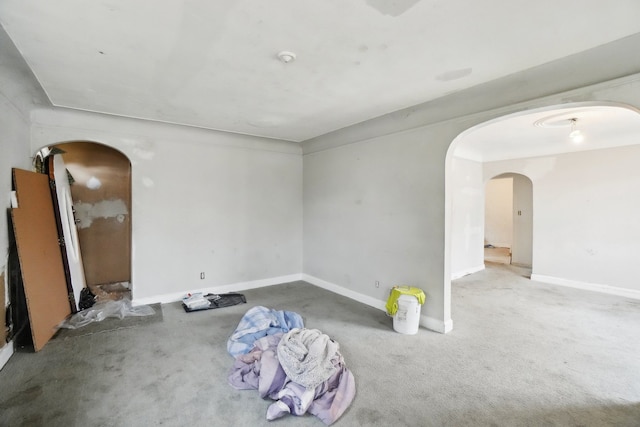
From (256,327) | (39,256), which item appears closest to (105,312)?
(39,256)

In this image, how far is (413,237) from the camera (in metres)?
3.65

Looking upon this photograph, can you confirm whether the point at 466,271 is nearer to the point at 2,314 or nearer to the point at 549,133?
the point at 549,133

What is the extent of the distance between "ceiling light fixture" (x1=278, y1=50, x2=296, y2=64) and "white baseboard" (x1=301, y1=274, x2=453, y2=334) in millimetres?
3047

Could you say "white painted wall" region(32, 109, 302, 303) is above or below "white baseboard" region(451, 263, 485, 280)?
above

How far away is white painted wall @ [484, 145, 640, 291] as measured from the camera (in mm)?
4820

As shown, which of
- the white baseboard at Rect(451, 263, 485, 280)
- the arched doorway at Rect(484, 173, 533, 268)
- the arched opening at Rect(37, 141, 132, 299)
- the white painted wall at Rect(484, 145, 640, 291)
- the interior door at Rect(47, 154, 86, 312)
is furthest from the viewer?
the arched doorway at Rect(484, 173, 533, 268)

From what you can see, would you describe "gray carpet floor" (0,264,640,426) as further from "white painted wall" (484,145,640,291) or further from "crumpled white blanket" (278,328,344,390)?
"white painted wall" (484,145,640,291)

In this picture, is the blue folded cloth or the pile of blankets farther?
the blue folded cloth

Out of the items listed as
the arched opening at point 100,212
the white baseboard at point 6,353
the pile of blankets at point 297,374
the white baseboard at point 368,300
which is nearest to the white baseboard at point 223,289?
the white baseboard at point 368,300

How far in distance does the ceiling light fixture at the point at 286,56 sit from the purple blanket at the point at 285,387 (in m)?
2.32

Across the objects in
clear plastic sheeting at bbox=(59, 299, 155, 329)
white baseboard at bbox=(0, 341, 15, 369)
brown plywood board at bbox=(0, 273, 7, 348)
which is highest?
brown plywood board at bbox=(0, 273, 7, 348)

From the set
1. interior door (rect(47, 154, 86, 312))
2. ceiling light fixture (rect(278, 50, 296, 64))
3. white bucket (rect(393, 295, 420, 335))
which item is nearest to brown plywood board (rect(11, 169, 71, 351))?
interior door (rect(47, 154, 86, 312))

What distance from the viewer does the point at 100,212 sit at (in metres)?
4.88

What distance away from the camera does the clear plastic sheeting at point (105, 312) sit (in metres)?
3.43
